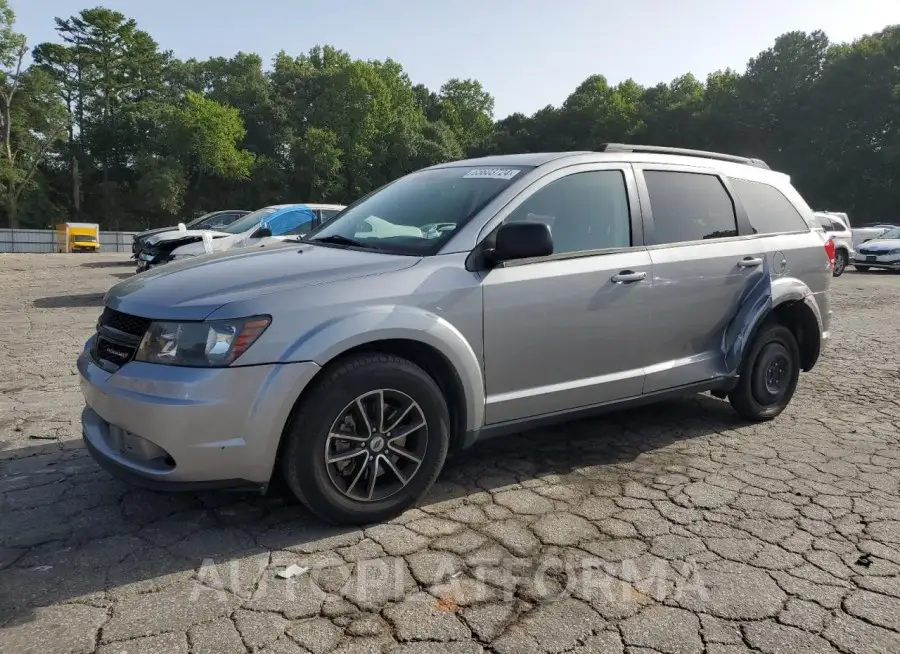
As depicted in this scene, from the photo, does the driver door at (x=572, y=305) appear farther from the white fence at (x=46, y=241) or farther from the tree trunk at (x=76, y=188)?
the tree trunk at (x=76, y=188)

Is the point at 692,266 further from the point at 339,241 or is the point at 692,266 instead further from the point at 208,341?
the point at 208,341

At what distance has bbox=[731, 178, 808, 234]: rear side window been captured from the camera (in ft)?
16.5

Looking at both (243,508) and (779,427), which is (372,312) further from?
(779,427)

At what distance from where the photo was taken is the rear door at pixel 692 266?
433 centimetres

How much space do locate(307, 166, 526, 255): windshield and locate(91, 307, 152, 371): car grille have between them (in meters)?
1.25

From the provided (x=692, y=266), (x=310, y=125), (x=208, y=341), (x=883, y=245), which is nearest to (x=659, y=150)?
(x=692, y=266)

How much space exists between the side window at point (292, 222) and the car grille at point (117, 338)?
8388 mm

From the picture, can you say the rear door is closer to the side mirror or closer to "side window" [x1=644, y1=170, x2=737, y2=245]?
"side window" [x1=644, y1=170, x2=737, y2=245]

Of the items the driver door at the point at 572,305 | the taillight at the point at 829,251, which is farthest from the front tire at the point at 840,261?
the driver door at the point at 572,305

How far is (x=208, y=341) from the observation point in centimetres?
303

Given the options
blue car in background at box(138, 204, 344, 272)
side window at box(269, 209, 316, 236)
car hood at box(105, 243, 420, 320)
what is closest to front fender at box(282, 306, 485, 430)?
car hood at box(105, 243, 420, 320)

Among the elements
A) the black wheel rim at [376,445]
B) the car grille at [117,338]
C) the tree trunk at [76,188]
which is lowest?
the black wheel rim at [376,445]

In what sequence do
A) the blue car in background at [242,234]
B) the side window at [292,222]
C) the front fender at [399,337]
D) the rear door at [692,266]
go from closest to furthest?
the front fender at [399,337]
the rear door at [692,266]
the blue car in background at [242,234]
the side window at [292,222]

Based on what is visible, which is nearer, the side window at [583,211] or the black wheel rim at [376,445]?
the black wheel rim at [376,445]
